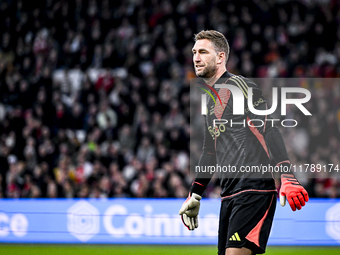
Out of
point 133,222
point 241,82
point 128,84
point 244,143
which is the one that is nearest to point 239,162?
point 244,143

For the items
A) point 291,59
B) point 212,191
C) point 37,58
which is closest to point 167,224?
point 212,191

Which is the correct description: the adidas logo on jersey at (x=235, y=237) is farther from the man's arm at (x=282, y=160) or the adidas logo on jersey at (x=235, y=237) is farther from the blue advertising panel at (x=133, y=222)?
the blue advertising panel at (x=133, y=222)

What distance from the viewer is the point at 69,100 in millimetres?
12961

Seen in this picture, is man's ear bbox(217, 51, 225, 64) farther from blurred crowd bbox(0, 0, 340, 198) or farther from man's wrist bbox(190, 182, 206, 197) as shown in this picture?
blurred crowd bbox(0, 0, 340, 198)

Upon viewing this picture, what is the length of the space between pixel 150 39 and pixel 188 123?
3.46m

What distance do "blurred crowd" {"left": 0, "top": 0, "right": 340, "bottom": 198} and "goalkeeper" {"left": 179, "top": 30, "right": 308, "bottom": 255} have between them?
6.34m

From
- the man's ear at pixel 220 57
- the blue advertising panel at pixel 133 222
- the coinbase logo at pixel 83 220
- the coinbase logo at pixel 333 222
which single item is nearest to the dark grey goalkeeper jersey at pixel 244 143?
the man's ear at pixel 220 57

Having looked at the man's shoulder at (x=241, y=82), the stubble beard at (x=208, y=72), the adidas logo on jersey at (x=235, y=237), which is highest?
the stubble beard at (x=208, y=72)

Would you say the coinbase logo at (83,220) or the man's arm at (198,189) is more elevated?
the man's arm at (198,189)

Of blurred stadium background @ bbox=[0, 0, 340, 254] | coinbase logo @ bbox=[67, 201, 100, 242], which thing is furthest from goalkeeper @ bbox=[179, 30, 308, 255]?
coinbase logo @ bbox=[67, 201, 100, 242]

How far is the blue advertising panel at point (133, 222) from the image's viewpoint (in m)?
9.21

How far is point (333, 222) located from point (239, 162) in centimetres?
614

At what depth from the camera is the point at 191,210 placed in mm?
4113

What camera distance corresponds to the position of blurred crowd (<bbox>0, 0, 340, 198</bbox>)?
10.9 m
